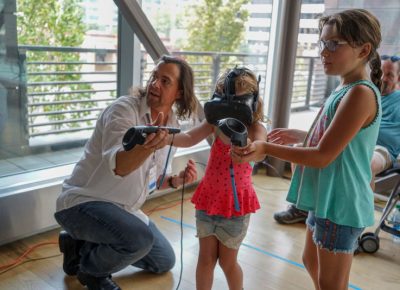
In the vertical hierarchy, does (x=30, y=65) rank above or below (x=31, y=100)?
above

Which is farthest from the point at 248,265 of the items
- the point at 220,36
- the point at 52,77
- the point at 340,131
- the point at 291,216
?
the point at 220,36

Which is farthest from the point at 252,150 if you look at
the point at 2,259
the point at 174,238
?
the point at 2,259

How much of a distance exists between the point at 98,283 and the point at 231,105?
1030mm

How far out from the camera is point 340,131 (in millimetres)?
1288

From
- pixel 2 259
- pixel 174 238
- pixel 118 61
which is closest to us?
pixel 2 259

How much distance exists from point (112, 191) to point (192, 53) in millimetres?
2091

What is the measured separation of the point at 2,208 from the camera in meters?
2.19

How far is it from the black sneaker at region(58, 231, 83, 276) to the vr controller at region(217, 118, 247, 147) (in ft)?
3.58

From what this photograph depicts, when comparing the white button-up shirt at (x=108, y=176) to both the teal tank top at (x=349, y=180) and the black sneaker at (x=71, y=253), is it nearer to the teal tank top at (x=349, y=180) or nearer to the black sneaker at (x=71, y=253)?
the black sneaker at (x=71, y=253)

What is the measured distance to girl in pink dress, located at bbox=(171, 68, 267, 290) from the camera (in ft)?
5.22

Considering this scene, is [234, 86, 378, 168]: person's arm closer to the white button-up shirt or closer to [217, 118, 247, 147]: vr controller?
[217, 118, 247, 147]: vr controller

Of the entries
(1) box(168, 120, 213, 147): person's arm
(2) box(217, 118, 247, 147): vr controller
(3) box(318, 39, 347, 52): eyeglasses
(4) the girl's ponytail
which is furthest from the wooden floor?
(3) box(318, 39, 347, 52): eyeglasses

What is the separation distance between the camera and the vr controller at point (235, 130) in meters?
1.31

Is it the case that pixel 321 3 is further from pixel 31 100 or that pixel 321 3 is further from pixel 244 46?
pixel 31 100
